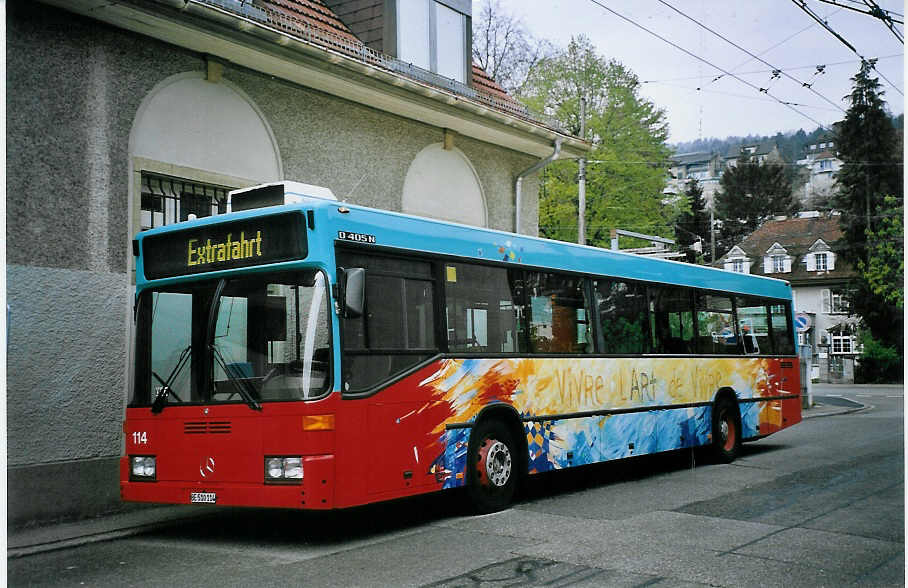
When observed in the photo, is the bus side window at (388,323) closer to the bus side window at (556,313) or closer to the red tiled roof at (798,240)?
the bus side window at (556,313)

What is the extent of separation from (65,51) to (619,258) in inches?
267

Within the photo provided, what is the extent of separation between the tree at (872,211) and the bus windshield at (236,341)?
6447mm

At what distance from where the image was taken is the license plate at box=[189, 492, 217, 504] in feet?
26.2

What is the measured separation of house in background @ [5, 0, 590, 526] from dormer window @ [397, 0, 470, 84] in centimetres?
37

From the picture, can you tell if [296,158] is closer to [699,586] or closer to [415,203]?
[415,203]

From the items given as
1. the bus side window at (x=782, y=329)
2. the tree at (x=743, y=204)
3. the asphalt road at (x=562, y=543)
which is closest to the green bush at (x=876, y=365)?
the tree at (x=743, y=204)

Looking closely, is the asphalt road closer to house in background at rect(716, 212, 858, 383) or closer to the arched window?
the arched window

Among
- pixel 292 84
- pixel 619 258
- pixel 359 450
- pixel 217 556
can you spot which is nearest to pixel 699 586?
pixel 359 450

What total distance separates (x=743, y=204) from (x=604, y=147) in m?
11.1

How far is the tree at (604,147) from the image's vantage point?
981 inches

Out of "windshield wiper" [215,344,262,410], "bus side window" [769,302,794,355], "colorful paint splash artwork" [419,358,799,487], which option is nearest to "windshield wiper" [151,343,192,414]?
"windshield wiper" [215,344,262,410]

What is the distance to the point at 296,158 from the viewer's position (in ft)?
42.2

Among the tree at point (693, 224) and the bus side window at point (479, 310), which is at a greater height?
the tree at point (693, 224)

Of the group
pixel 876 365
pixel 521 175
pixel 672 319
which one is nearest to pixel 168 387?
pixel 672 319
